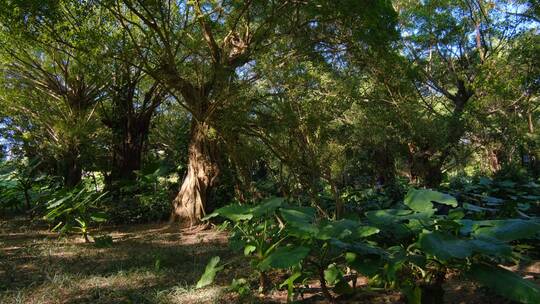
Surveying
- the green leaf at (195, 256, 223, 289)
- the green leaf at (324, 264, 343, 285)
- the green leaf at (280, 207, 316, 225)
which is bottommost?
the green leaf at (195, 256, 223, 289)

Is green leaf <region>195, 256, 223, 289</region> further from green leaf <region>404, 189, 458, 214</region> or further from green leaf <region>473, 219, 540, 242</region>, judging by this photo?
green leaf <region>473, 219, 540, 242</region>

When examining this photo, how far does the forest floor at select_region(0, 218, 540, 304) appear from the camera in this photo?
318cm

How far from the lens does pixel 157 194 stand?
873 cm

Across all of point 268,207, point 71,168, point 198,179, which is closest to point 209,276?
point 268,207

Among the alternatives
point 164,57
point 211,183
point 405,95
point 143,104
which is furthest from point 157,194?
point 405,95

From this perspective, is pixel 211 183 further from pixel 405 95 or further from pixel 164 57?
pixel 405 95

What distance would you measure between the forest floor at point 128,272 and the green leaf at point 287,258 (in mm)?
716

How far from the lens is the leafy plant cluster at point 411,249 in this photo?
2002 mm

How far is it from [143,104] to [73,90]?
1937 millimetres

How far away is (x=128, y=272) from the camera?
4164mm

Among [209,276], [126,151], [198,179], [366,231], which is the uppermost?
[126,151]

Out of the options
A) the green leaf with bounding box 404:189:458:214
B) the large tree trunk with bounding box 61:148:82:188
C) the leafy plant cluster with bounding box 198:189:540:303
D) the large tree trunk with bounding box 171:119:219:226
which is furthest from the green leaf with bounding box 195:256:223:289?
the large tree trunk with bounding box 61:148:82:188

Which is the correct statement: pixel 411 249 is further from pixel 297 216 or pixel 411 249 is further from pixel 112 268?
pixel 112 268

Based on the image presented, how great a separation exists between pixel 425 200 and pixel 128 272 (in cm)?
306
